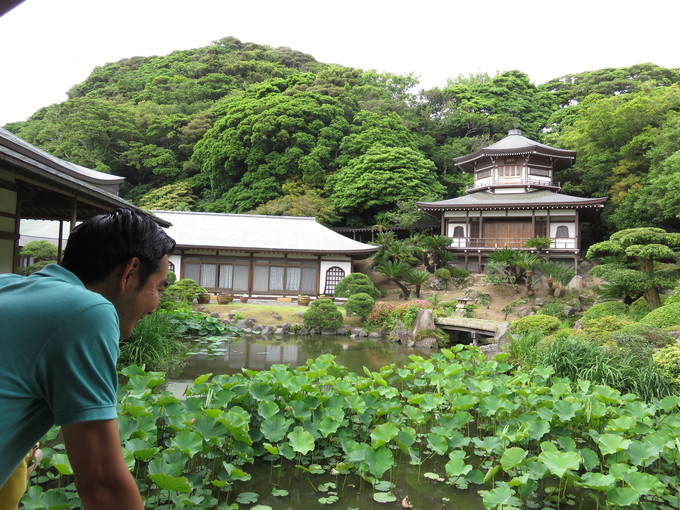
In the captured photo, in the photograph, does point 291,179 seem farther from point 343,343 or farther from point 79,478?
point 79,478

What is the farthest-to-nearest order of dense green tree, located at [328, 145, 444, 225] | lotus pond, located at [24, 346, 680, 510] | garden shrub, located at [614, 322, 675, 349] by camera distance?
dense green tree, located at [328, 145, 444, 225], garden shrub, located at [614, 322, 675, 349], lotus pond, located at [24, 346, 680, 510]

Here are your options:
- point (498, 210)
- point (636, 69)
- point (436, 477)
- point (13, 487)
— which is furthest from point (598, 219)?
point (13, 487)

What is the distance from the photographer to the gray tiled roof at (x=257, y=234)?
757 inches

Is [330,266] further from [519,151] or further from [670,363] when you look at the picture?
[670,363]

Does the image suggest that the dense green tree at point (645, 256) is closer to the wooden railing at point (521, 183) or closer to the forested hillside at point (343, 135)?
the forested hillside at point (343, 135)

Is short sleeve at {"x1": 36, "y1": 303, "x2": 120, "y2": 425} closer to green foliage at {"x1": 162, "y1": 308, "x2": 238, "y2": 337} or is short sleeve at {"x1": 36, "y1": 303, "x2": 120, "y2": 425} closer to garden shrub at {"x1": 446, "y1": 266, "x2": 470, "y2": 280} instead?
green foliage at {"x1": 162, "y1": 308, "x2": 238, "y2": 337}

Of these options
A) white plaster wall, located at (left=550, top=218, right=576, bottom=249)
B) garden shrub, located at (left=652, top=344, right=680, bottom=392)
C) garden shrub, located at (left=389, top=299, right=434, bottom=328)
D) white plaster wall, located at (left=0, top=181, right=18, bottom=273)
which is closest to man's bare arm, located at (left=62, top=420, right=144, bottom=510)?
garden shrub, located at (left=652, top=344, right=680, bottom=392)

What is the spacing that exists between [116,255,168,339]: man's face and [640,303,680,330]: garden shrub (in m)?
9.61

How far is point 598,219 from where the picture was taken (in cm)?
2405

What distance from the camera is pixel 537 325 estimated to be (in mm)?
9453

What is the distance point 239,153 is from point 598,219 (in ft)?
72.3

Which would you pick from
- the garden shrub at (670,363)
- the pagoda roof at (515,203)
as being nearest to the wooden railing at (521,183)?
the pagoda roof at (515,203)

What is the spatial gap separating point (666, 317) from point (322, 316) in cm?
881

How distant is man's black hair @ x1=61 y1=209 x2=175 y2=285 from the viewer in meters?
1.17
